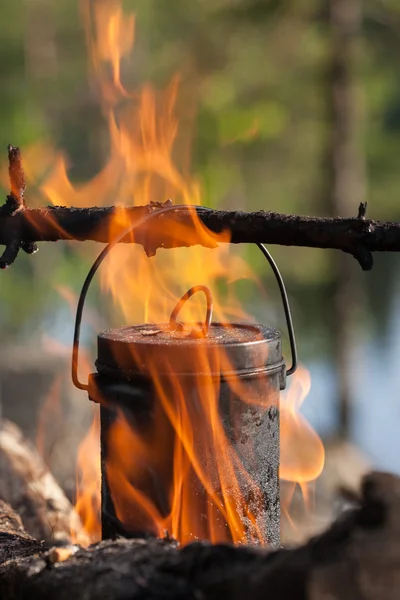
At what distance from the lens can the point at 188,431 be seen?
252 centimetres

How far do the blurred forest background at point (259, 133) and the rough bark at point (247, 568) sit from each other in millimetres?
7082

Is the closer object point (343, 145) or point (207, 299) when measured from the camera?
point (207, 299)

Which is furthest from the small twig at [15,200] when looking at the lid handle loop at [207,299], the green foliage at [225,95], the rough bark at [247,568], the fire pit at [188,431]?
the green foliage at [225,95]

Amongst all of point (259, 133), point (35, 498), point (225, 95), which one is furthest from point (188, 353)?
point (225, 95)

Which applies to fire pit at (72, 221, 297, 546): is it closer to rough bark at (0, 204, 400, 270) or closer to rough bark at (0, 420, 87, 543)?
rough bark at (0, 204, 400, 270)

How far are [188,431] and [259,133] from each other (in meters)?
10.0

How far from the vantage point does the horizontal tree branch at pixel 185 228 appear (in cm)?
257

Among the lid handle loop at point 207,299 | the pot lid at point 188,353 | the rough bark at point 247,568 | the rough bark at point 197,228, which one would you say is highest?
the rough bark at point 197,228

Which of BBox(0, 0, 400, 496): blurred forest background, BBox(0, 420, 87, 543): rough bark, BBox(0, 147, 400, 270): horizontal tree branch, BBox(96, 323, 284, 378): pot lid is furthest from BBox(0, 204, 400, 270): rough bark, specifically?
BBox(0, 0, 400, 496): blurred forest background

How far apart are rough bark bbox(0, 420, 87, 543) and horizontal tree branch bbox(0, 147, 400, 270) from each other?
179cm

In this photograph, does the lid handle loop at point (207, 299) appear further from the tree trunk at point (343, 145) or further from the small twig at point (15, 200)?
the tree trunk at point (343, 145)

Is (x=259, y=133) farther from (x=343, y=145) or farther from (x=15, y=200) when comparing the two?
(x=15, y=200)

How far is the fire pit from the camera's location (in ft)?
8.18

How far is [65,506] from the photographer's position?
430 cm
